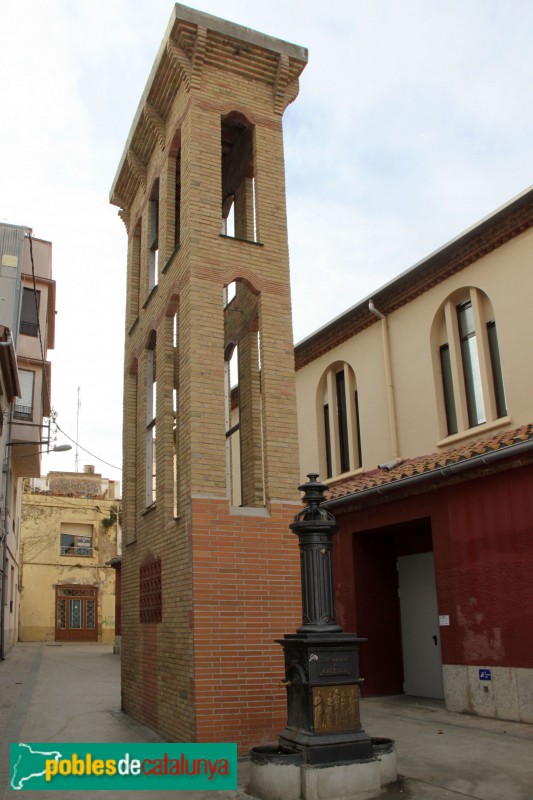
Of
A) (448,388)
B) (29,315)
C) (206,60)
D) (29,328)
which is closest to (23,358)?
(29,328)

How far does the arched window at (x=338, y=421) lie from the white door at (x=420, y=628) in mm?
3765

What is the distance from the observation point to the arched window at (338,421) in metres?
16.8

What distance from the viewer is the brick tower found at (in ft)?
27.6

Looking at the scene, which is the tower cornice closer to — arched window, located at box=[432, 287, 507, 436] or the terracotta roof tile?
arched window, located at box=[432, 287, 507, 436]

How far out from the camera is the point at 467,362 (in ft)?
45.1

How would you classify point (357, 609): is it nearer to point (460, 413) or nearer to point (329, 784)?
point (460, 413)

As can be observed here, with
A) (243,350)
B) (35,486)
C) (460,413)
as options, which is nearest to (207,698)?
(243,350)

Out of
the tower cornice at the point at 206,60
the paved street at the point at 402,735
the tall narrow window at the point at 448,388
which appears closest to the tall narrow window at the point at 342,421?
the tall narrow window at the point at 448,388

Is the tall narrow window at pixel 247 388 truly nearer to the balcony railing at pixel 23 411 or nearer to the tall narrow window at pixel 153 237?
the tall narrow window at pixel 153 237

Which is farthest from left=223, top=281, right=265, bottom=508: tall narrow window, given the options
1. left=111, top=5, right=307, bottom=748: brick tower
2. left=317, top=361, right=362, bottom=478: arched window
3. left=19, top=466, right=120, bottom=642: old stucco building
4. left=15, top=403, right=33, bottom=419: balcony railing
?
left=19, top=466, right=120, bottom=642: old stucco building

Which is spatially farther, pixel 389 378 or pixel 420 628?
pixel 389 378

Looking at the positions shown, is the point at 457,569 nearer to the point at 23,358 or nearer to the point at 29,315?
the point at 23,358

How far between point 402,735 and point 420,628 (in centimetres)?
388

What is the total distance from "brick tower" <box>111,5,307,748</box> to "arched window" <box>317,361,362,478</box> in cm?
582
